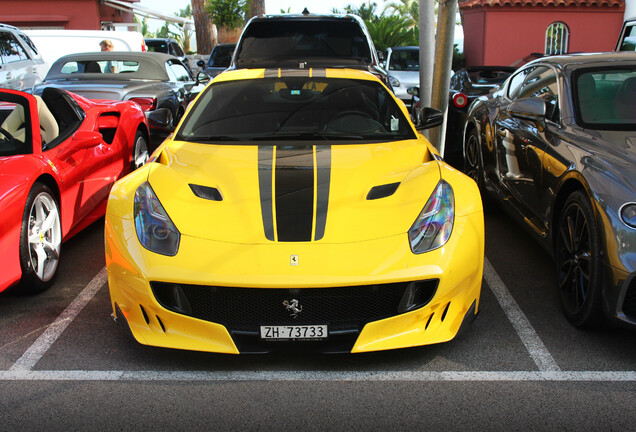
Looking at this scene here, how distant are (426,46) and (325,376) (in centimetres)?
616

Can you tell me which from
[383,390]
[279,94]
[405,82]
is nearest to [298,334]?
[383,390]

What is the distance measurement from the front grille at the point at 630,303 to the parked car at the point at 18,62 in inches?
380

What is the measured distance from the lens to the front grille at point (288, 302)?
3328 mm

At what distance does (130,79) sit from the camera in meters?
9.39

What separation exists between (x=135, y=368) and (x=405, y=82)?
11930mm

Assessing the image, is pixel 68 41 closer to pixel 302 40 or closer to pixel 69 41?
pixel 69 41

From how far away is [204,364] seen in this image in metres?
3.62

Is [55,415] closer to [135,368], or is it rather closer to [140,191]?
[135,368]

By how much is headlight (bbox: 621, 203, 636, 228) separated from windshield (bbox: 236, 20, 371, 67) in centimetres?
565

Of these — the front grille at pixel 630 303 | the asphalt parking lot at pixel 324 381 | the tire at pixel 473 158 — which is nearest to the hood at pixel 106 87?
the tire at pixel 473 158

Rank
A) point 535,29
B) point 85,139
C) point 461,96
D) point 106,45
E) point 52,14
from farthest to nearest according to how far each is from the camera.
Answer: point 52,14 < point 535,29 < point 106,45 < point 461,96 < point 85,139

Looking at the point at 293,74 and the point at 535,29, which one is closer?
the point at 293,74

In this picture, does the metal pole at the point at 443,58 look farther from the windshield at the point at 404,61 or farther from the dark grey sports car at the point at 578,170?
the windshield at the point at 404,61

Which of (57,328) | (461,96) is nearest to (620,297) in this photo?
(57,328)
